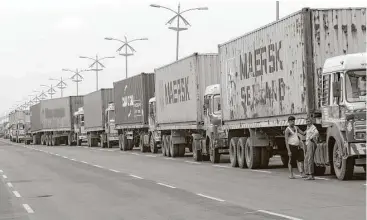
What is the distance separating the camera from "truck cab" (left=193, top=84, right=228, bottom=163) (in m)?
25.6

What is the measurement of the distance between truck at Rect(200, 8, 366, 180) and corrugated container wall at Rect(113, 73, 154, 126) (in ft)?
47.0

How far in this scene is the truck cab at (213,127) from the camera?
25.6m

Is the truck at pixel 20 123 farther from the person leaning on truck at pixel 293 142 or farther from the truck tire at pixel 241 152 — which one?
the person leaning on truck at pixel 293 142

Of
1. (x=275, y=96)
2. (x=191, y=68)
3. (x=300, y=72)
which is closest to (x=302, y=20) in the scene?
(x=300, y=72)

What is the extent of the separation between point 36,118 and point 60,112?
9.97 meters

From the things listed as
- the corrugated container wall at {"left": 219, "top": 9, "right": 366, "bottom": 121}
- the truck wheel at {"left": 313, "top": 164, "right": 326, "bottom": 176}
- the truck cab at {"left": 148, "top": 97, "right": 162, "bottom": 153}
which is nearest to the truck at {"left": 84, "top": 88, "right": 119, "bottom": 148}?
the truck cab at {"left": 148, "top": 97, "right": 162, "bottom": 153}

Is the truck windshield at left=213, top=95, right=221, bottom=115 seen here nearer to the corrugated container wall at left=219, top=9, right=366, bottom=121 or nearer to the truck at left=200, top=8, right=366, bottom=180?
the truck at left=200, top=8, right=366, bottom=180

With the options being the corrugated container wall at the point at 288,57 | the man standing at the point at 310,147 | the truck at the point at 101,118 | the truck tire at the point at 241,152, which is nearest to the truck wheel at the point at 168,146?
the corrugated container wall at the point at 288,57

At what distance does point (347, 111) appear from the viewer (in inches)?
628

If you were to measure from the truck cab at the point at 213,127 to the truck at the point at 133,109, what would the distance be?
11571mm

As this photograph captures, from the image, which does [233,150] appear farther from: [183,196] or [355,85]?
[183,196]

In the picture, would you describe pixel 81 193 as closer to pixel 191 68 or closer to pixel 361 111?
pixel 361 111

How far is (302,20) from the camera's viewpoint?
17938 mm

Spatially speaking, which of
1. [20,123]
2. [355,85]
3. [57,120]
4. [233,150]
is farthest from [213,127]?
[20,123]
